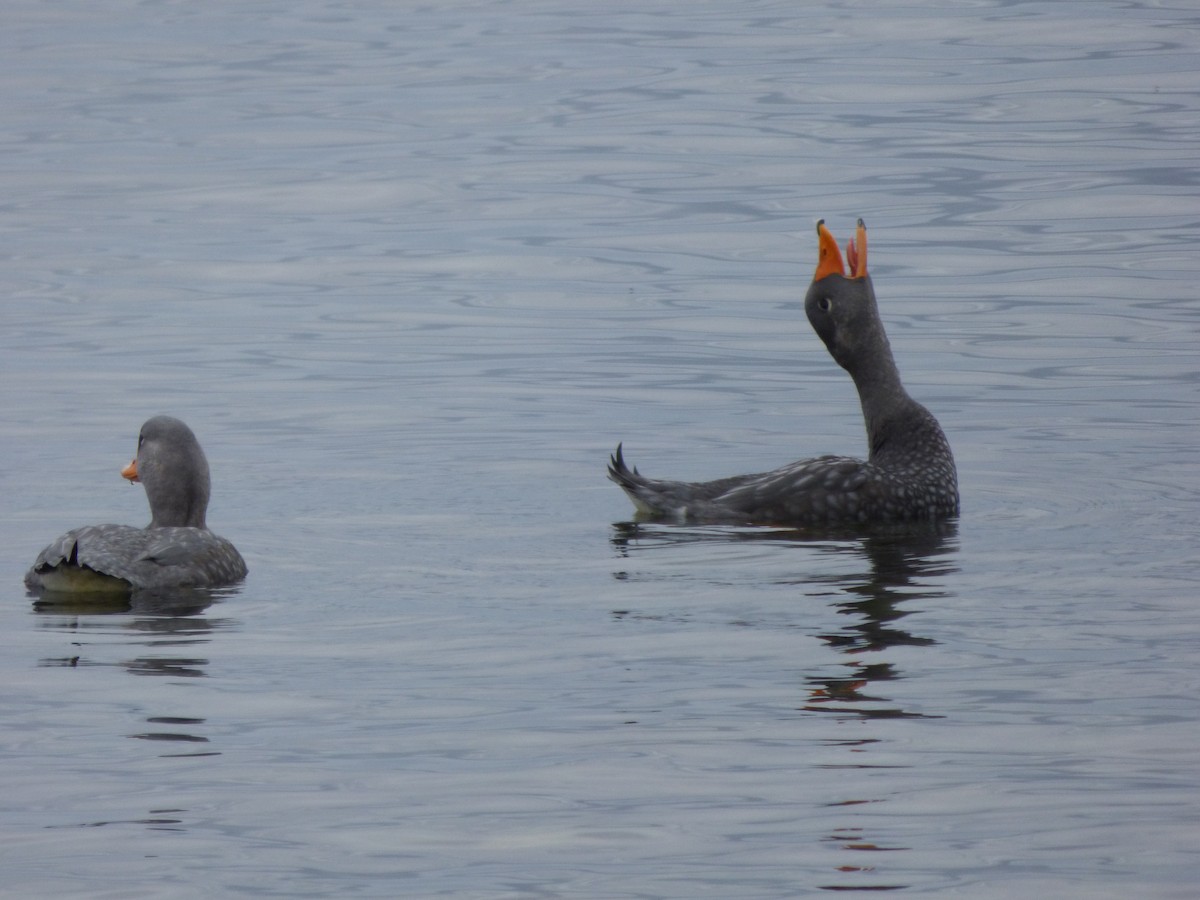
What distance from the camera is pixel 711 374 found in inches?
645

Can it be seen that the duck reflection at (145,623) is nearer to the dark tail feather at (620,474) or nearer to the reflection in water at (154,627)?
the reflection in water at (154,627)

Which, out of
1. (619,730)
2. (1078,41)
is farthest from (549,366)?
(1078,41)

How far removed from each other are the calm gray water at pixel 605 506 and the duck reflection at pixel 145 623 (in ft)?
0.12

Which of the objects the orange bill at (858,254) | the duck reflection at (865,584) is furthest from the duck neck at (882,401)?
the duck reflection at (865,584)

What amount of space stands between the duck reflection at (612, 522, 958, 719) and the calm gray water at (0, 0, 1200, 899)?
0.04 meters

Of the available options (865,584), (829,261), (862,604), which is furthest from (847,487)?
(862,604)

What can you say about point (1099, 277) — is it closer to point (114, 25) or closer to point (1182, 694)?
point (1182, 694)

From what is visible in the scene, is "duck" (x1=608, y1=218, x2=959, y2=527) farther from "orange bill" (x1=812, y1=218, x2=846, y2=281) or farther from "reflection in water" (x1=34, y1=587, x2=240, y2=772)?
"reflection in water" (x1=34, y1=587, x2=240, y2=772)

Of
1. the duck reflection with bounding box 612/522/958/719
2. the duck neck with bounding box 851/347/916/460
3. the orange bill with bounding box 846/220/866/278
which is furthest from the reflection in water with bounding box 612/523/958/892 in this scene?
the orange bill with bounding box 846/220/866/278

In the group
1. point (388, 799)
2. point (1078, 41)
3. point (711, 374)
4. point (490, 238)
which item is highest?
point (1078, 41)

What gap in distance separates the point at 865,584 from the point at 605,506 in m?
2.42

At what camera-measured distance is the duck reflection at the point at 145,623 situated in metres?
8.65

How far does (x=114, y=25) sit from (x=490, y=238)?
978 inches

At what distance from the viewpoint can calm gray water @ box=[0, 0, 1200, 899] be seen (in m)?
6.66
